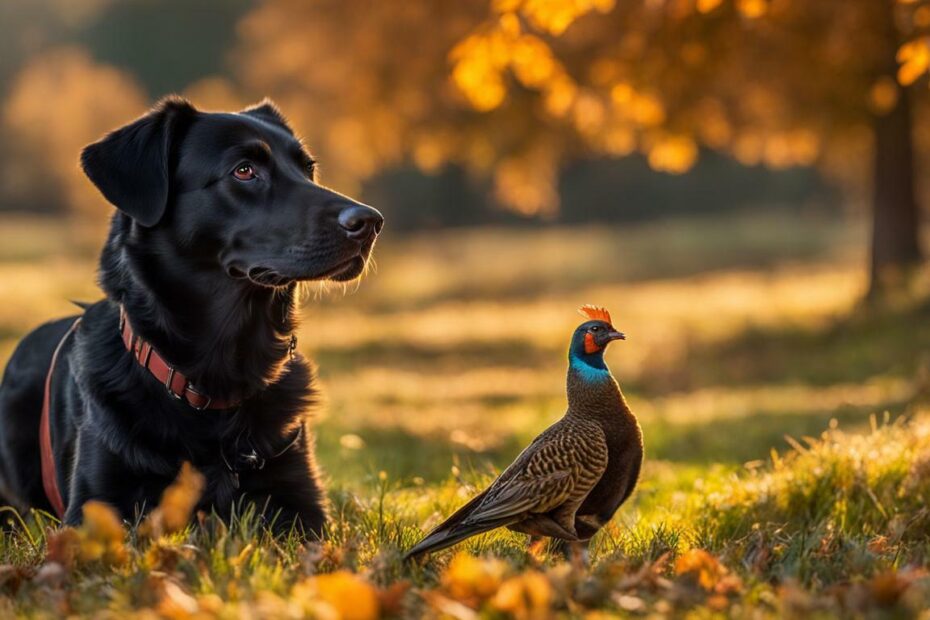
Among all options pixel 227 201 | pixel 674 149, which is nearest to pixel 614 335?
pixel 227 201

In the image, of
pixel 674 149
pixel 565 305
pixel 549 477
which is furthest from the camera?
pixel 565 305

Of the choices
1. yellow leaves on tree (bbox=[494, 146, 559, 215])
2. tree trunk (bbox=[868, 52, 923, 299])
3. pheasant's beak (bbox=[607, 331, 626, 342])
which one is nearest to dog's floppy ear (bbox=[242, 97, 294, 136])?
pheasant's beak (bbox=[607, 331, 626, 342])

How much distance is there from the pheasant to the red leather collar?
1044mm

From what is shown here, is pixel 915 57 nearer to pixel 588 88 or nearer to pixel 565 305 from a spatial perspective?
pixel 588 88

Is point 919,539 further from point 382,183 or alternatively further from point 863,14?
point 382,183

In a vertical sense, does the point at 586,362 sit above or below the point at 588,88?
below

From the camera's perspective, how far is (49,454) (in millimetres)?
4660

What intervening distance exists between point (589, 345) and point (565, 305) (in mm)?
18010

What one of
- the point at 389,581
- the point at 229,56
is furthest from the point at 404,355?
the point at 389,581

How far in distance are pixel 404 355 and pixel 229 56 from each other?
1097cm

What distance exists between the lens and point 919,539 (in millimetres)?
4406

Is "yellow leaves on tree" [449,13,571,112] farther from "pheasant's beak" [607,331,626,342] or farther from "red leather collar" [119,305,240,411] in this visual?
"pheasant's beak" [607,331,626,342]

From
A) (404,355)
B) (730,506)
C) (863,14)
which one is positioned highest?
(863,14)

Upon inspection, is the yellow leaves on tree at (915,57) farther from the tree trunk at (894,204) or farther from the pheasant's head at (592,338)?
the tree trunk at (894,204)
